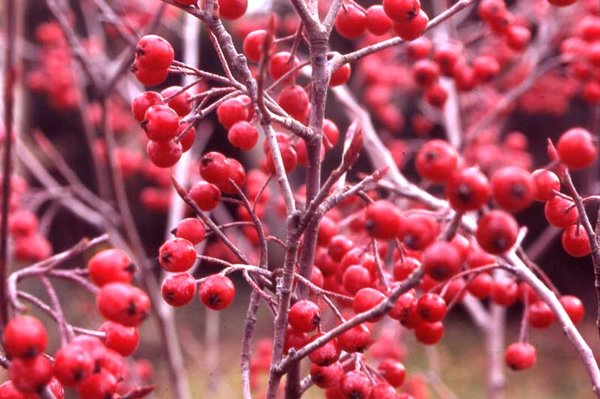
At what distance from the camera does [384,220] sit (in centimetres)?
84

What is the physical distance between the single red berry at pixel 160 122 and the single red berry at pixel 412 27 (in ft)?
1.36

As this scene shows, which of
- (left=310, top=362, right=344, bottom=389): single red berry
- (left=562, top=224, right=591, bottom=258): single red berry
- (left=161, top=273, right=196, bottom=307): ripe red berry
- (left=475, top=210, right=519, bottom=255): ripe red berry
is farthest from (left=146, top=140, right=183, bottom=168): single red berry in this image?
(left=562, top=224, right=591, bottom=258): single red berry

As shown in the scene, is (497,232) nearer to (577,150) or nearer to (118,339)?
(577,150)

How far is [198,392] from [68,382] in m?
5.48

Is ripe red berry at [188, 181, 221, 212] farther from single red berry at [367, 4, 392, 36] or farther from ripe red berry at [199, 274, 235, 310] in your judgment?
single red berry at [367, 4, 392, 36]

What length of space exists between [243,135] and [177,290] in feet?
1.02

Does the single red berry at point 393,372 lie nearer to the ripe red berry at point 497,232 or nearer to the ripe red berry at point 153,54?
the ripe red berry at point 497,232

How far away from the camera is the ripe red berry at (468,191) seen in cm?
74

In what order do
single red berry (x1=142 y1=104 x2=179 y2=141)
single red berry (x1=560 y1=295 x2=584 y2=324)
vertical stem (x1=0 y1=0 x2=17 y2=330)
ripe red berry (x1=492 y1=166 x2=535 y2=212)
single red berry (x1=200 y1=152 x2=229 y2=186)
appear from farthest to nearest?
single red berry (x1=560 y1=295 x2=584 y2=324) < single red berry (x1=200 y1=152 x2=229 y2=186) < single red berry (x1=142 y1=104 x2=179 y2=141) < ripe red berry (x1=492 y1=166 x2=535 y2=212) < vertical stem (x1=0 y1=0 x2=17 y2=330)

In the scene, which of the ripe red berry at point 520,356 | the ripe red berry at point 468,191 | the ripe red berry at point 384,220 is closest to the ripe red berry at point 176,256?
the ripe red berry at point 384,220

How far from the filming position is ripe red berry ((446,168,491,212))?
2.44ft

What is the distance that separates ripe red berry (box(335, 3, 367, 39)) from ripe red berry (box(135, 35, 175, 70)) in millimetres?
378

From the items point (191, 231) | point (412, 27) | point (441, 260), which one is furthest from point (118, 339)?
point (412, 27)

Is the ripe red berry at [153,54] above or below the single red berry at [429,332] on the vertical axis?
above
